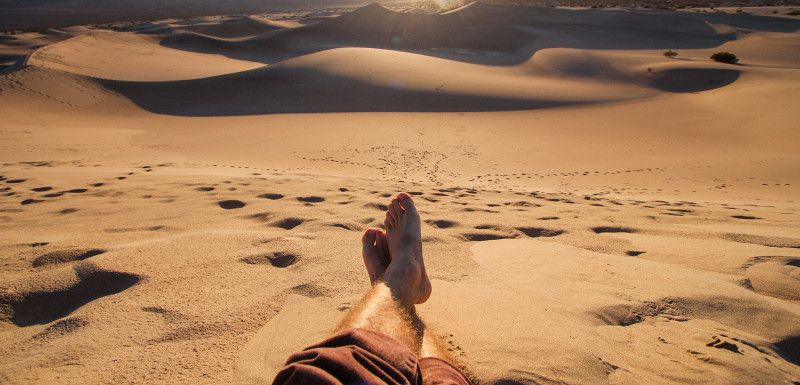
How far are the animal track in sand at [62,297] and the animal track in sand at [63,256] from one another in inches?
7.8

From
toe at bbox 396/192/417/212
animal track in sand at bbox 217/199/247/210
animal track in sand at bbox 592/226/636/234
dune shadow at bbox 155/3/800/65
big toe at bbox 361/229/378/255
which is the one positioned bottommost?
animal track in sand at bbox 592/226/636/234

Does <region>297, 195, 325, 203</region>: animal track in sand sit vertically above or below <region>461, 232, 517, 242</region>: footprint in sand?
below

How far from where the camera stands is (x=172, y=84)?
35.5ft

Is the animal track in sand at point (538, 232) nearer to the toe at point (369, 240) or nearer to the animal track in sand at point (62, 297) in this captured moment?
the toe at point (369, 240)

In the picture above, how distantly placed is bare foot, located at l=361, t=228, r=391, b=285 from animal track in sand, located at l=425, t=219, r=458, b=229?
61 centimetres

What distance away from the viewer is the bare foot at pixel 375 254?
2087 millimetres

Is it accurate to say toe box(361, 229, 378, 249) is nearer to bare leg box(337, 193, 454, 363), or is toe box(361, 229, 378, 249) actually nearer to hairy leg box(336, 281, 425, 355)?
bare leg box(337, 193, 454, 363)

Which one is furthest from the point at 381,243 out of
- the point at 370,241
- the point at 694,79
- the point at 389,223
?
the point at 694,79

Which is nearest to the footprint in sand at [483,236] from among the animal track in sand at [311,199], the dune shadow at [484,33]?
the animal track in sand at [311,199]

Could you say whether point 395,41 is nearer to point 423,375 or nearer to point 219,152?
point 219,152

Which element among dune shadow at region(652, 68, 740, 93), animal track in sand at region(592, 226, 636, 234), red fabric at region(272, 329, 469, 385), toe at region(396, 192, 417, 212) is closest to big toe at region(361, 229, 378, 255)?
toe at region(396, 192, 417, 212)

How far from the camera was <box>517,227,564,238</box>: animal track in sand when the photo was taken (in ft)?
9.30

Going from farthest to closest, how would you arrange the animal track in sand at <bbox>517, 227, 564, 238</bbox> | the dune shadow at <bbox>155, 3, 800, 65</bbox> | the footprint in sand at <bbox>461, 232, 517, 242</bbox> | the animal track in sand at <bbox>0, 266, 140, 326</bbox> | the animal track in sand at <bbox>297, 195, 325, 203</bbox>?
the dune shadow at <bbox>155, 3, 800, 65</bbox>
the animal track in sand at <bbox>297, 195, 325, 203</bbox>
the animal track in sand at <bbox>517, 227, 564, 238</bbox>
the footprint in sand at <bbox>461, 232, 517, 242</bbox>
the animal track in sand at <bbox>0, 266, 140, 326</bbox>

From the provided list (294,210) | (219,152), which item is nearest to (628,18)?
(219,152)
